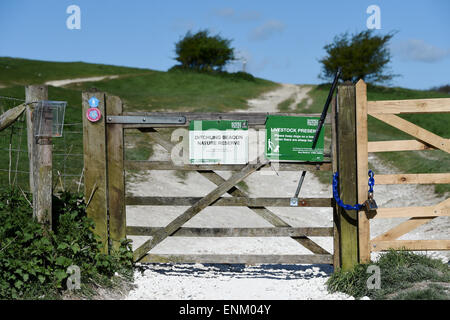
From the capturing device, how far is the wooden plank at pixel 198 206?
23.1 feet

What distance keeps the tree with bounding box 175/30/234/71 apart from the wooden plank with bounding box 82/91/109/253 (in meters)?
55.9

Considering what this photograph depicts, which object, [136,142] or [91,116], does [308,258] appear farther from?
[136,142]

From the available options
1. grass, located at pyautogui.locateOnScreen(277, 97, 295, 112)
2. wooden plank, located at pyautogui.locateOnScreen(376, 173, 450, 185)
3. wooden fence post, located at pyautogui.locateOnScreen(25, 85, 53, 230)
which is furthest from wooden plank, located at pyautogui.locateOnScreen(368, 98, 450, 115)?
grass, located at pyautogui.locateOnScreen(277, 97, 295, 112)

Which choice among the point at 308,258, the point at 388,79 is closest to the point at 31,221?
the point at 308,258

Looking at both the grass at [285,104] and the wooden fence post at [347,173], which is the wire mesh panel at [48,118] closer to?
the wooden fence post at [347,173]

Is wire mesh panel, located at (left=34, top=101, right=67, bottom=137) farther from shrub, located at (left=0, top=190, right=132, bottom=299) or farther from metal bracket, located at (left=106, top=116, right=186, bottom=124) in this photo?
shrub, located at (left=0, top=190, right=132, bottom=299)

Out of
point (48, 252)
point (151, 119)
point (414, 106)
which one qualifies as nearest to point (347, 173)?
point (414, 106)

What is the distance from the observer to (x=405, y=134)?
3041 centimetres

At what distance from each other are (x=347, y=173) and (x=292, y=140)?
2.93 feet

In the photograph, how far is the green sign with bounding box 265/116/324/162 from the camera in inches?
279

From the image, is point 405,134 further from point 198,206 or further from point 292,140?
point 198,206

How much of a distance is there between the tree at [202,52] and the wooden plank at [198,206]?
56273 millimetres

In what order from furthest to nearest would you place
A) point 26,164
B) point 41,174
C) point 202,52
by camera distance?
point 202,52, point 26,164, point 41,174

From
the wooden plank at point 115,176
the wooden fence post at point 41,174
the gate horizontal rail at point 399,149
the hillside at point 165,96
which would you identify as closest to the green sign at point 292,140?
the gate horizontal rail at point 399,149
